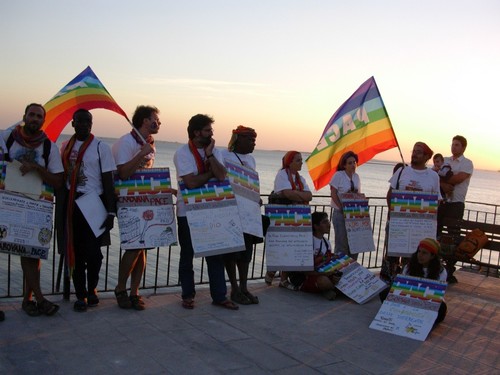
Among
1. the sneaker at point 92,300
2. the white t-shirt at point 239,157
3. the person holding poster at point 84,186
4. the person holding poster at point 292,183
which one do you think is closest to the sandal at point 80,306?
the person holding poster at point 84,186

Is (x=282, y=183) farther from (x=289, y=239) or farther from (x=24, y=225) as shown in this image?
(x=24, y=225)

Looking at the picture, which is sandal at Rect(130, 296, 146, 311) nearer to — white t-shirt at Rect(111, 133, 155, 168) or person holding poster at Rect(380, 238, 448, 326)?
white t-shirt at Rect(111, 133, 155, 168)

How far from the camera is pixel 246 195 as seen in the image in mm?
5977

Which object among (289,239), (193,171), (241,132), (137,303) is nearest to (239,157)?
(241,132)

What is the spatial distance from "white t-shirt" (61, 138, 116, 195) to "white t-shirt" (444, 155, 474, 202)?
5.14 m

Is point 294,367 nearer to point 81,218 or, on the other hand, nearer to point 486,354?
point 486,354

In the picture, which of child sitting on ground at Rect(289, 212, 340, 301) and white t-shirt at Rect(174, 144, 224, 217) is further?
child sitting on ground at Rect(289, 212, 340, 301)

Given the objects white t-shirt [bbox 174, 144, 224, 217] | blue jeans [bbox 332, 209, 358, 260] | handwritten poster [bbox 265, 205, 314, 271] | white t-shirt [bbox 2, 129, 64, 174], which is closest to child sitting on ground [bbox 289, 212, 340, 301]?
handwritten poster [bbox 265, 205, 314, 271]

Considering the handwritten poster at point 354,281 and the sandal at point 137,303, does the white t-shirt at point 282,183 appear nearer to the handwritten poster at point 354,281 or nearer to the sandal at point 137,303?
the handwritten poster at point 354,281

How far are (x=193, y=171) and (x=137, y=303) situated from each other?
1.44m

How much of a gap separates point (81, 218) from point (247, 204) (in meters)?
1.78

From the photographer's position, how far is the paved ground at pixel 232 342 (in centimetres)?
412

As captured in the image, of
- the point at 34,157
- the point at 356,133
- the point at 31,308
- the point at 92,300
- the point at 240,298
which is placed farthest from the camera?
the point at 356,133

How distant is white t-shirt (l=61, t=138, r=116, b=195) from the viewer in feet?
16.7
